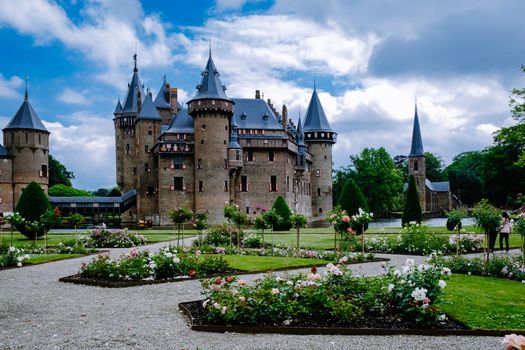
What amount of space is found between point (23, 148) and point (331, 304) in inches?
→ 1893

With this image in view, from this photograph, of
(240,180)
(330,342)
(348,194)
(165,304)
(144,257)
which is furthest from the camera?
(240,180)

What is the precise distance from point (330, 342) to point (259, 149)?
49.7 m

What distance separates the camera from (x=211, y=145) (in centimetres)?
5119

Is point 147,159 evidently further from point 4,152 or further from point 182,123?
point 4,152

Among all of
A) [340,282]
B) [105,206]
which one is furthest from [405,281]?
[105,206]

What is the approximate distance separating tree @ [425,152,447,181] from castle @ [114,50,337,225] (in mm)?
53189

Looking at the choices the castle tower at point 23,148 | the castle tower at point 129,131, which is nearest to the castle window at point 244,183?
the castle tower at point 129,131

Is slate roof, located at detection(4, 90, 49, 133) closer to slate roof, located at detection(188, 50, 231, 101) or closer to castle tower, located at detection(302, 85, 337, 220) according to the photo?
slate roof, located at detection(188, 50, 231, 101)

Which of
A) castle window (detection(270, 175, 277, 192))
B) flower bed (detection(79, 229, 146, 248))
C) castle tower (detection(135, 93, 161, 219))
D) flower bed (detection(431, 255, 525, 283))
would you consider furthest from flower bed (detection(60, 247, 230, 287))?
castle window (detection(270, 175, 277, 192))

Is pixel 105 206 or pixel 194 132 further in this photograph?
pixel 105 206

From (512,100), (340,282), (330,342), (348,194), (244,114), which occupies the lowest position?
(330,342)

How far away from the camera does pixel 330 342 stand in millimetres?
7492

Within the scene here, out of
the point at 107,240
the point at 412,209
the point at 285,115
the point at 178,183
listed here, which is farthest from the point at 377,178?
the point at 107,240

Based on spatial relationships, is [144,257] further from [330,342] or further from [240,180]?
[240,180]
